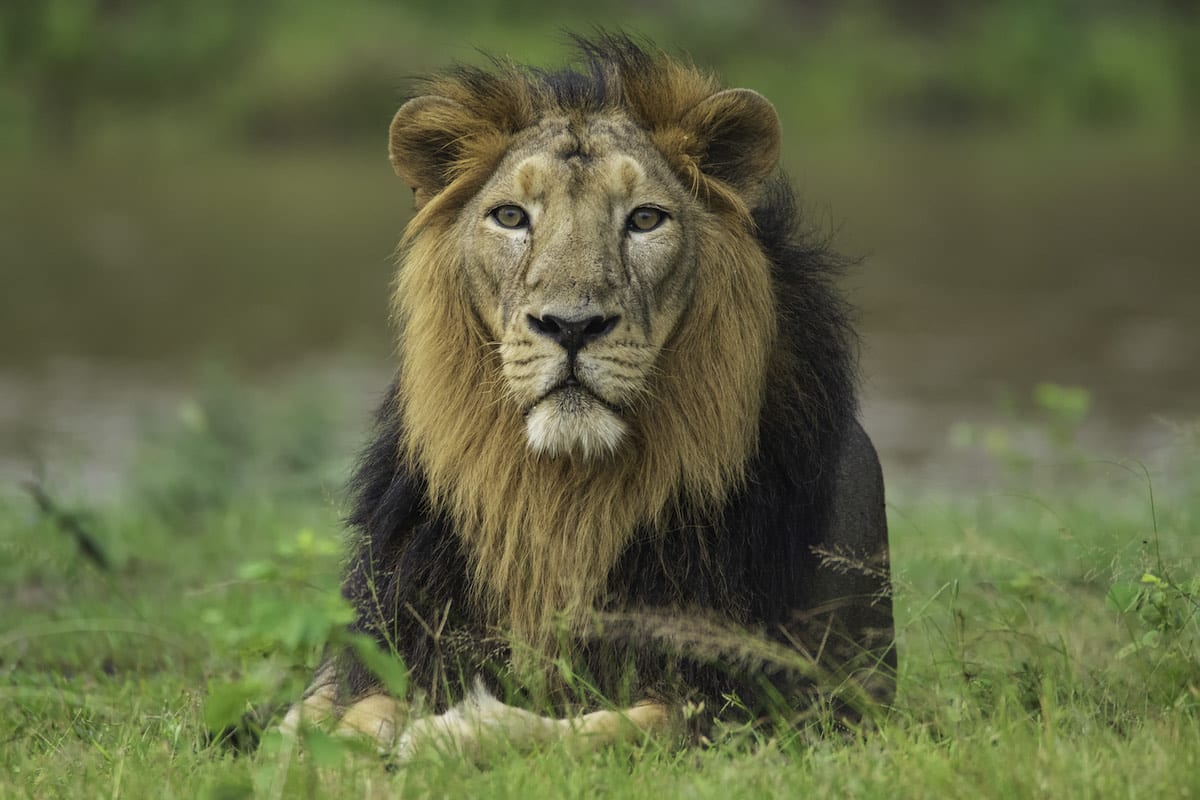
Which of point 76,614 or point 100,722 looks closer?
point 100,722

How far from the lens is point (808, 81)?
42.4m

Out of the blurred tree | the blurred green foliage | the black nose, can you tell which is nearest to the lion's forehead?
the black nose

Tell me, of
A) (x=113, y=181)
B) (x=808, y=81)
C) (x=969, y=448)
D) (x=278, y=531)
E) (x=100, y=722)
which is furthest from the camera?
(x=808, y=81)

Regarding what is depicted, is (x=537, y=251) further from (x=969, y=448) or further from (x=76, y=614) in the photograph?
(x=969, y=448)

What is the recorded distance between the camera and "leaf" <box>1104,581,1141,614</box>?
412cm

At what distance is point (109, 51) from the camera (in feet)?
131

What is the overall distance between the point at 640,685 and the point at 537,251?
3.55 ft

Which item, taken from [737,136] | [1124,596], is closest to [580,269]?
[737,136]

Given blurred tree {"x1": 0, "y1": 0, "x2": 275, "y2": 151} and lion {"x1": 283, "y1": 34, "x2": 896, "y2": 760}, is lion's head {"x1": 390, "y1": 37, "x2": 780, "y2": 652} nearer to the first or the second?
lion {"x1": 283, "y1": 34, "x2": 896, "y2": 760}

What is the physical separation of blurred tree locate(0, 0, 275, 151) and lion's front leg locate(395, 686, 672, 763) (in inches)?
1324

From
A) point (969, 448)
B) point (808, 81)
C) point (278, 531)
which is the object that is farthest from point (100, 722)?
point (808, 81)

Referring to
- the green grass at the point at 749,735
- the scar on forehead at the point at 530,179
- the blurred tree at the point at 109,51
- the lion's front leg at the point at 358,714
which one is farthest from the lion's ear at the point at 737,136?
the blurred tree at the point at 109,51

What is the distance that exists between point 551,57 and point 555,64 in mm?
27423

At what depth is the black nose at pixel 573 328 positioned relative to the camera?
3982 millimetres
